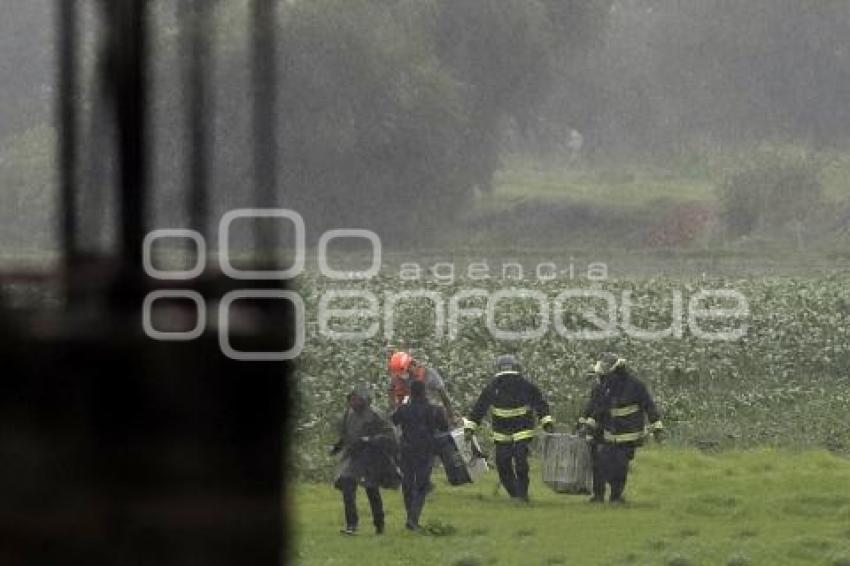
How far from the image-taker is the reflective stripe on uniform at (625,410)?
749 inches

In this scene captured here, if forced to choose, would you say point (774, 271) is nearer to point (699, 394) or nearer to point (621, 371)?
point (699, 394)

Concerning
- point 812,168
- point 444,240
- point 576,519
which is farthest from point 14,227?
point 576,519

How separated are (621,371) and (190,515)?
12696mm

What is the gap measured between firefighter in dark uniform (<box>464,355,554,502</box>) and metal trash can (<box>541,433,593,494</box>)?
0.23m

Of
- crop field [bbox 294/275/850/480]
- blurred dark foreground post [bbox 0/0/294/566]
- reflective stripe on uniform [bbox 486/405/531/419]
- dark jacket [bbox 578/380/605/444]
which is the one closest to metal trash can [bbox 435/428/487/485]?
reflective stripe on uniform [bbox 486/405/531/419]

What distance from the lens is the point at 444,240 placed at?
5700 centimetres

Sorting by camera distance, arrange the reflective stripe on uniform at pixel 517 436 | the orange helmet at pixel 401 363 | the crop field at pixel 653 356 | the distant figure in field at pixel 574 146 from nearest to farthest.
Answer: the orange helmet at pixel 401 363 < the reflective stripe on uniform at pixel 517 436 < the crop field at pixel 653 356 < the distant figure in field at pixel 574 146

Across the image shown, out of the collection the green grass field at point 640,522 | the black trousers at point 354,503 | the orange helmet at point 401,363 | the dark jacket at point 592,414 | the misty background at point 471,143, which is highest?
the misty background at point 471,143

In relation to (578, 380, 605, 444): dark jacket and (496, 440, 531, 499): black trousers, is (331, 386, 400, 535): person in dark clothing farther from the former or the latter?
(578, 380, 605, 444): dark jacket

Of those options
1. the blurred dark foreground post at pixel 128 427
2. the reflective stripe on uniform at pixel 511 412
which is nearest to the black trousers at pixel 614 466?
the reflective stripe on uniform at pixel 511 412

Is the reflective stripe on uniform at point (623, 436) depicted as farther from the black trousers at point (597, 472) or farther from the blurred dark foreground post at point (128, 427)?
the blurred dark foreground post at point (128, 427)

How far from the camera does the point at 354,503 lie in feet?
60.0

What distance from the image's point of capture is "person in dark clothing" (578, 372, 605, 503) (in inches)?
757

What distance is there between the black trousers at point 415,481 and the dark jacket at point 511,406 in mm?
523
